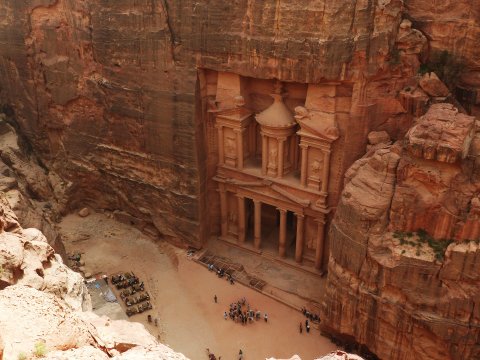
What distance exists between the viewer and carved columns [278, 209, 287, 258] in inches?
805

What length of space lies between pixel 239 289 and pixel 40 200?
453 inches

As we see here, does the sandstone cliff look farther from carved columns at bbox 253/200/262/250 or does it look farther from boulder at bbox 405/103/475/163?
carved columns at bbox 253/200/262/250

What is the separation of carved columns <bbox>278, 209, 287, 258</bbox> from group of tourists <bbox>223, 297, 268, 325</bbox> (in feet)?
9.57

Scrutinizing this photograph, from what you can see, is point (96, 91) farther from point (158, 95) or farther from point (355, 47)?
point (355, 47)

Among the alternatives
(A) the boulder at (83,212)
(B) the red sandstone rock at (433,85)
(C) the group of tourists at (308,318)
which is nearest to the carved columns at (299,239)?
(C) the group of tourists at (308,318)

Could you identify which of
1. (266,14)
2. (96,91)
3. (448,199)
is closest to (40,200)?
(96,91)

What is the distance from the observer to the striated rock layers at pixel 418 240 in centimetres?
1348

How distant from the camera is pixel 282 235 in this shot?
2070 cm

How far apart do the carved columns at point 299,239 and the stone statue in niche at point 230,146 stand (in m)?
3.90

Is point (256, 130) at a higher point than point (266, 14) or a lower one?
lower

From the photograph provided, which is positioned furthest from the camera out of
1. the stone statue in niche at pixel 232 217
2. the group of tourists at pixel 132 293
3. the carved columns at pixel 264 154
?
the stone statue in niche at pixel 232 217

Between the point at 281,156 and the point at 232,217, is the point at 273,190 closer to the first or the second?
the point at 281,156

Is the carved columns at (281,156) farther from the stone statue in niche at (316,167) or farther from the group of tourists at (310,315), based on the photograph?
the group of tourists at (310,315)

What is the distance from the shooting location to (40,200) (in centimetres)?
2456
